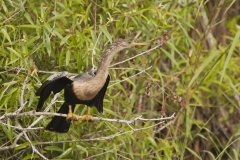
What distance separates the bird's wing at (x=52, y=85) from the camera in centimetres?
306

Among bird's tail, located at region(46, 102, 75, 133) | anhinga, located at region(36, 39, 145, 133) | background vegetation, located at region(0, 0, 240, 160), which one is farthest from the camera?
background vegetation, located at region(0, 0, 240, 160)

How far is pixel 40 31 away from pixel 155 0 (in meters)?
0.96

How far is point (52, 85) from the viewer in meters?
3.13

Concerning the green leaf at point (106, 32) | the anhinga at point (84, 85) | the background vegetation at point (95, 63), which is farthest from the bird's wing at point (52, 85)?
the green leaf at point (106, 32)

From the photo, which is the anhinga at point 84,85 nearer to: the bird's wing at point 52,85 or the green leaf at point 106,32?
the bird's wing at point 52,85

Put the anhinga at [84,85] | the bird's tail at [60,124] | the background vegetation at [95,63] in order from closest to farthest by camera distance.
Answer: the anhinga at [84,85], the bird's tail at [60,124], the background vegetation at [95,63]

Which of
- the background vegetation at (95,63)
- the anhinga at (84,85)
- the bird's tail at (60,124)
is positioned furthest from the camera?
the background vegetation at (95,63)

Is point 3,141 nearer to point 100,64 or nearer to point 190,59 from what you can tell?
point 100,64

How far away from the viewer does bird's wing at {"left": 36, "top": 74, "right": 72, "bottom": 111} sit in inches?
121

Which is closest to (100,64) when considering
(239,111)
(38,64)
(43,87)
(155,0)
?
(43,87)

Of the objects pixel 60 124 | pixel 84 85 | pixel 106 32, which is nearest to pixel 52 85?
pixel 84 85

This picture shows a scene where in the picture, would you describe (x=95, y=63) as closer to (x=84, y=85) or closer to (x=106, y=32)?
(x=106, y=32)

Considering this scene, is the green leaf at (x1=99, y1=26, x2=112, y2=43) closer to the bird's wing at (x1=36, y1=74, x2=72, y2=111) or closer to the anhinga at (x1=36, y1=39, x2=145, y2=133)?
the anhinga at (x1=36, y1=39, x2=145, y2=133)

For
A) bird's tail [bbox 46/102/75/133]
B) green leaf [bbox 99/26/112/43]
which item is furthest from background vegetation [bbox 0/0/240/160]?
bird's tail [bbox 46/102/75/133]
